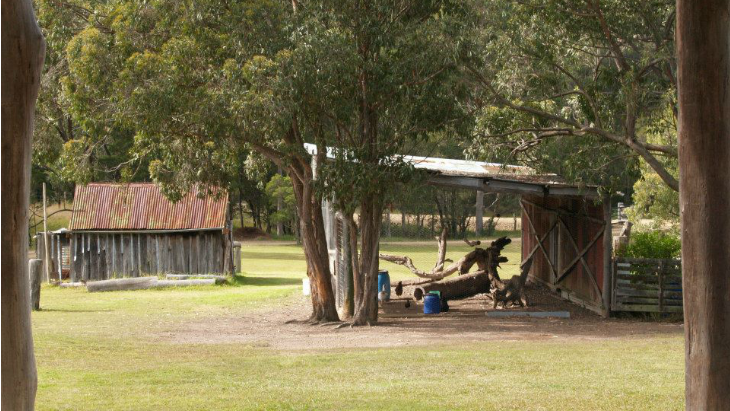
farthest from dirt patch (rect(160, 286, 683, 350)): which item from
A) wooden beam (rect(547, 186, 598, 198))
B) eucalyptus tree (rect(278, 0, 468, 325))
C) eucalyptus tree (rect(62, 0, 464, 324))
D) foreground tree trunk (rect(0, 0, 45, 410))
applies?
foreground tree trunk (rect(0, 0, 45, 410))

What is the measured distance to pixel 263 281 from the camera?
35.1 m

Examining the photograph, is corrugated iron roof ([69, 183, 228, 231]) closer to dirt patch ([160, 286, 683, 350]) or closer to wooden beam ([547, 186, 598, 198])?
dirt patch ([160, 286, 683, 350])

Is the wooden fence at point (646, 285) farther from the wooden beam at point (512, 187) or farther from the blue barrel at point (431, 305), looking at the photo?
the blue barrel at point (431, 305)

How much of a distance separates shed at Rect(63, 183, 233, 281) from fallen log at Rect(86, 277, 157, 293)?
7.48 feet

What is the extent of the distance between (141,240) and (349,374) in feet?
79.2

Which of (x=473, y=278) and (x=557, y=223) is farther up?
(x=557, y=223)

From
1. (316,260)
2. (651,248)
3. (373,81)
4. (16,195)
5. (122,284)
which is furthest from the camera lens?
(122,284)

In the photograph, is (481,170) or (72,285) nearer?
(481,170)

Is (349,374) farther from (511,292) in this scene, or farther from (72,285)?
(72,285)

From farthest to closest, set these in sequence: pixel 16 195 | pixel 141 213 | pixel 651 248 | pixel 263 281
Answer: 1. pixel 263 281
2. pixel 141 213
3. pixel 651 248
4. pixel 16 195

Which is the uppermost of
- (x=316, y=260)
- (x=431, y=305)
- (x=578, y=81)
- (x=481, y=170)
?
(x=578, y=81)

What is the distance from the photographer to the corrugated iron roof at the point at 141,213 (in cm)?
3422

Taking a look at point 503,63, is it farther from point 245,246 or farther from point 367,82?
point 245,246

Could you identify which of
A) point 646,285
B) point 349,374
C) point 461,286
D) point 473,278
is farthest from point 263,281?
point 349,374
